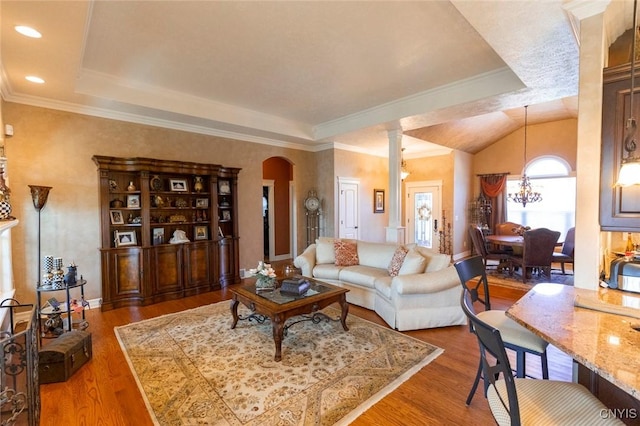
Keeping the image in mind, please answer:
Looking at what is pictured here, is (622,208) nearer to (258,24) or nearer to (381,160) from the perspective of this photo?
(258,24)

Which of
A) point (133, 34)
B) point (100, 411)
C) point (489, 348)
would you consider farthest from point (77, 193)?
point (489, 348)

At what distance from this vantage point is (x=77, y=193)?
4.14m

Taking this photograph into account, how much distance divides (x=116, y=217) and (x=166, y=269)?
109 centimetres

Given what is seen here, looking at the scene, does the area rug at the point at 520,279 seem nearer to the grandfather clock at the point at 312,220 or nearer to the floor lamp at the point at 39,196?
the grandfather clock at the point at 312,220

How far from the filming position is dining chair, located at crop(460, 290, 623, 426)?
1177 millimetres

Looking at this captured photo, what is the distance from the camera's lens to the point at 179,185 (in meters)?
4.98

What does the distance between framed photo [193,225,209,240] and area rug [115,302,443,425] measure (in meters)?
1.70

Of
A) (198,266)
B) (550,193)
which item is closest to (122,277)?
(198,266)

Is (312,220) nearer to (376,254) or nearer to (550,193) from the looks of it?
(376,254)

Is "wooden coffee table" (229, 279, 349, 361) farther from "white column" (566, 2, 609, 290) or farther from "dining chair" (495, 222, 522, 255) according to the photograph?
"dining chair" (495, 222, 522, 255)

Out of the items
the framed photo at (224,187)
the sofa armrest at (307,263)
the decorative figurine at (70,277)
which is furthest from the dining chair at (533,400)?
the framed photo at (224,187)

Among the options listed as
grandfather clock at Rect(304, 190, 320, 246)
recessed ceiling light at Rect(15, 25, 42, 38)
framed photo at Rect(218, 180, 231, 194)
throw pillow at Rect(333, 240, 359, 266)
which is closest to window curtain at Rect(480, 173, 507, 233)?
grandfather clock at Rect(304, 190, 320, 246)

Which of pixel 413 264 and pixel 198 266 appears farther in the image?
pixel 198 266

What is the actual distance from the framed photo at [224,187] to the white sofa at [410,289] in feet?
8.33
